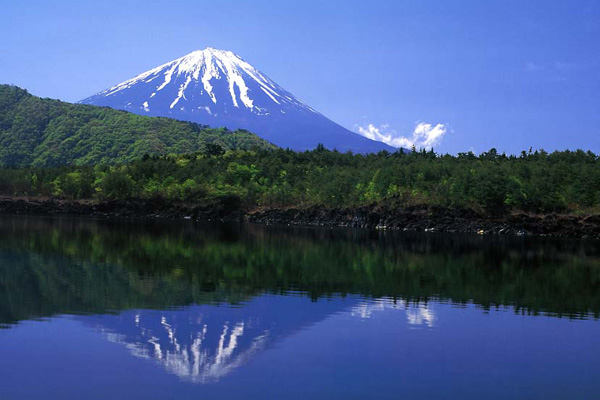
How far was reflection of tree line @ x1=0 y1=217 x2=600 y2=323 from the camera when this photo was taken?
22406 millimetres

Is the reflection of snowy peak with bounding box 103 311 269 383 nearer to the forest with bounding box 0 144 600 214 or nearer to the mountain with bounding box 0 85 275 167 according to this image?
the forest with bounding box 0 144 600 214

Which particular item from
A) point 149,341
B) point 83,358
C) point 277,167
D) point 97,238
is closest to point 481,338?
point 149,341

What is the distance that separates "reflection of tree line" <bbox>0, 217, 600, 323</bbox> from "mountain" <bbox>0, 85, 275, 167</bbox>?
112m

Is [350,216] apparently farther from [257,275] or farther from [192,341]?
[192,341]

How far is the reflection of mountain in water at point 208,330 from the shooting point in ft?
46.3

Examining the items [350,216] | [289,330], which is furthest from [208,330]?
[350,216]

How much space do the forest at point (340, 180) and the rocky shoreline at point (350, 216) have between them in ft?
4.42

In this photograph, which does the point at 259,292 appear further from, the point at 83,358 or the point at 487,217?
the point at 487,217

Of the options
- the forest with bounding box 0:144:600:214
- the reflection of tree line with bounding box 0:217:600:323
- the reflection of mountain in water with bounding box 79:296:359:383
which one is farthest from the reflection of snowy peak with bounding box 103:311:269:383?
the forest with bounding box 0:144:600:214

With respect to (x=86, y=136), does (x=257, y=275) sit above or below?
below

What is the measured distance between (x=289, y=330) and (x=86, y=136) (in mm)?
161527

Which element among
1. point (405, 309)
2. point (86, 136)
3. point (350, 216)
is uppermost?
point (86, 136)

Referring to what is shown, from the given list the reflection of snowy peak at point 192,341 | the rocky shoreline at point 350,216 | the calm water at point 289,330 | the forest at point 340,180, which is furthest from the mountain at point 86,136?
the reflection of snowy peak at point 192,341

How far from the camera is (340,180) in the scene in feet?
338
